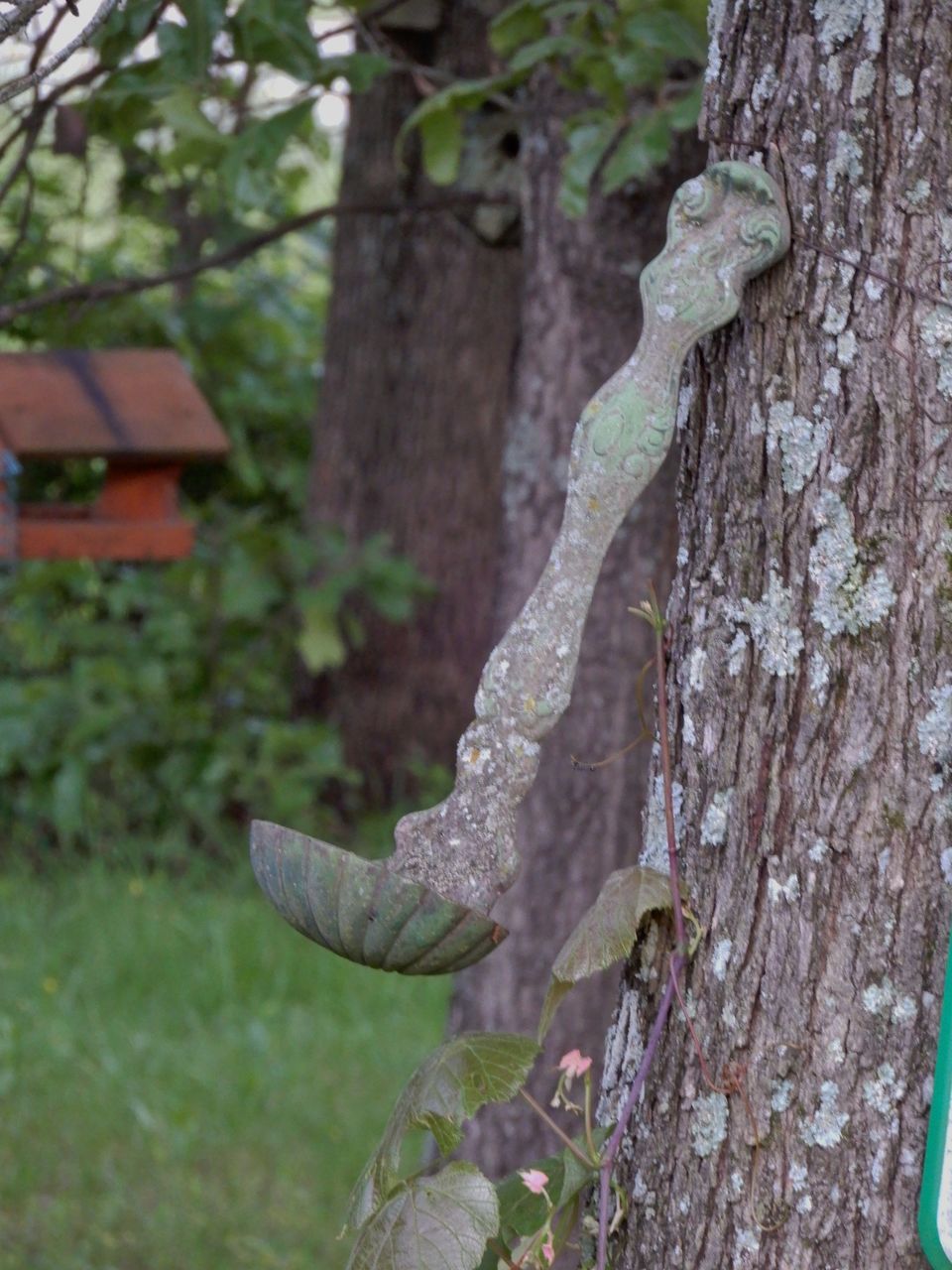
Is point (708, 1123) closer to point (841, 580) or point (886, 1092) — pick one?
point (886, 1092)

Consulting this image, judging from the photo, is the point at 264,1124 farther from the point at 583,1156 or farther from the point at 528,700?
the point at 528,700

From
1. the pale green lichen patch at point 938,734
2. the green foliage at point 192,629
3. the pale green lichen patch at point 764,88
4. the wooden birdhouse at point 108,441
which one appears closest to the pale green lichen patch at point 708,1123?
the pale green lichen patch at point 938,734

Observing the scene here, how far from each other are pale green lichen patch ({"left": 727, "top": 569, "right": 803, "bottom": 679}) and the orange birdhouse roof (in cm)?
178

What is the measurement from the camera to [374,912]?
4.16ft

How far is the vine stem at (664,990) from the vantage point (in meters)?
1.40

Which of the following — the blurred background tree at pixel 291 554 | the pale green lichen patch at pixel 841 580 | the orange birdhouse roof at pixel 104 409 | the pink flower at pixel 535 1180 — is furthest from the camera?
the blurred background tree at pixel 291 554

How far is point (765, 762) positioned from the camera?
4.47 ft

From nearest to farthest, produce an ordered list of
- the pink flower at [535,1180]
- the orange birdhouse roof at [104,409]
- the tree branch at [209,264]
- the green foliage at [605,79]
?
1. the pink flower at [535,1180]
2. the green foliage at [605,79]
3. the tree branch at [209,264]
4. the orange birdhouse roof at [104,409]

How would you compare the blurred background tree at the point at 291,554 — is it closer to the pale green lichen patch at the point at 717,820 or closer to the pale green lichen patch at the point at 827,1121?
the pale green lichen patch at the point at 717,820

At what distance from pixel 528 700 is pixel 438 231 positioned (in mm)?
4278

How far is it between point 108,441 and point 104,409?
72mm

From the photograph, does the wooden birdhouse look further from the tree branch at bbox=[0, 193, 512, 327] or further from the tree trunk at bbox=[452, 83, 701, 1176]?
the tree trunk at bbox=[452, 83, 701, 1176]

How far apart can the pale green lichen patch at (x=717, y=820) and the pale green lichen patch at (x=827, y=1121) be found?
24 cm

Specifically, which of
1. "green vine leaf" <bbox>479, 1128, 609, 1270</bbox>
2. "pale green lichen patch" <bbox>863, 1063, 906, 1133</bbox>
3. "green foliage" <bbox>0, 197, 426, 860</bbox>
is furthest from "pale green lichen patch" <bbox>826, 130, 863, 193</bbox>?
"green foliage" <bbox>0, 197, 426, 860</bbox>
